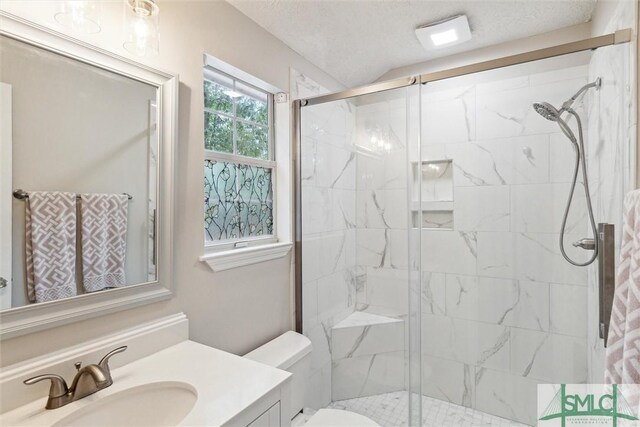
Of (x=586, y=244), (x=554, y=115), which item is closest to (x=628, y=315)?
(x=586, y=244)

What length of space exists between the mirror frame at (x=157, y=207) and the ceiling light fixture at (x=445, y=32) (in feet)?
4.90

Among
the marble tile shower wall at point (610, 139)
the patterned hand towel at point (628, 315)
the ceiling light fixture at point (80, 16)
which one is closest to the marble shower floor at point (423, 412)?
the marble tile shower wall at point (610, 139)

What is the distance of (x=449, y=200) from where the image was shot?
2041mm

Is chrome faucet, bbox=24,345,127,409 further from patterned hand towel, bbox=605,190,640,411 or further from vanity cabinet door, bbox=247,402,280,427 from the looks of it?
patterned hand towel, bbox=605,190,640,411

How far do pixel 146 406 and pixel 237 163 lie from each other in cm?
117

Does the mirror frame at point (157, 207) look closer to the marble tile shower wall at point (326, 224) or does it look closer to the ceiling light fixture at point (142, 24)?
the ceiling light fixture at point (142, 24)

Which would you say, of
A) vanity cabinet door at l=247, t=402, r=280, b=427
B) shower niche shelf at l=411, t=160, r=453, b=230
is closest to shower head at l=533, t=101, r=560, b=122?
shower niche shelf at l=411, t=160, r=453, b=230

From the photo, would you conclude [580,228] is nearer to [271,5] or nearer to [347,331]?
[347,331]

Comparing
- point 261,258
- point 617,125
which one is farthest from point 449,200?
point 261,258

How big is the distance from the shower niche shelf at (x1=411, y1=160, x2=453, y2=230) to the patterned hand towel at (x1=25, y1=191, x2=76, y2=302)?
168 cm

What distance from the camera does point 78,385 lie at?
3.14 ft

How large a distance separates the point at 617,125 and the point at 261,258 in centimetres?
178

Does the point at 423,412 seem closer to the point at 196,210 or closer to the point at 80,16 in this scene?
the point at 196,210

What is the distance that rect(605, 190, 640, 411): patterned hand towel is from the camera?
0.89 m
